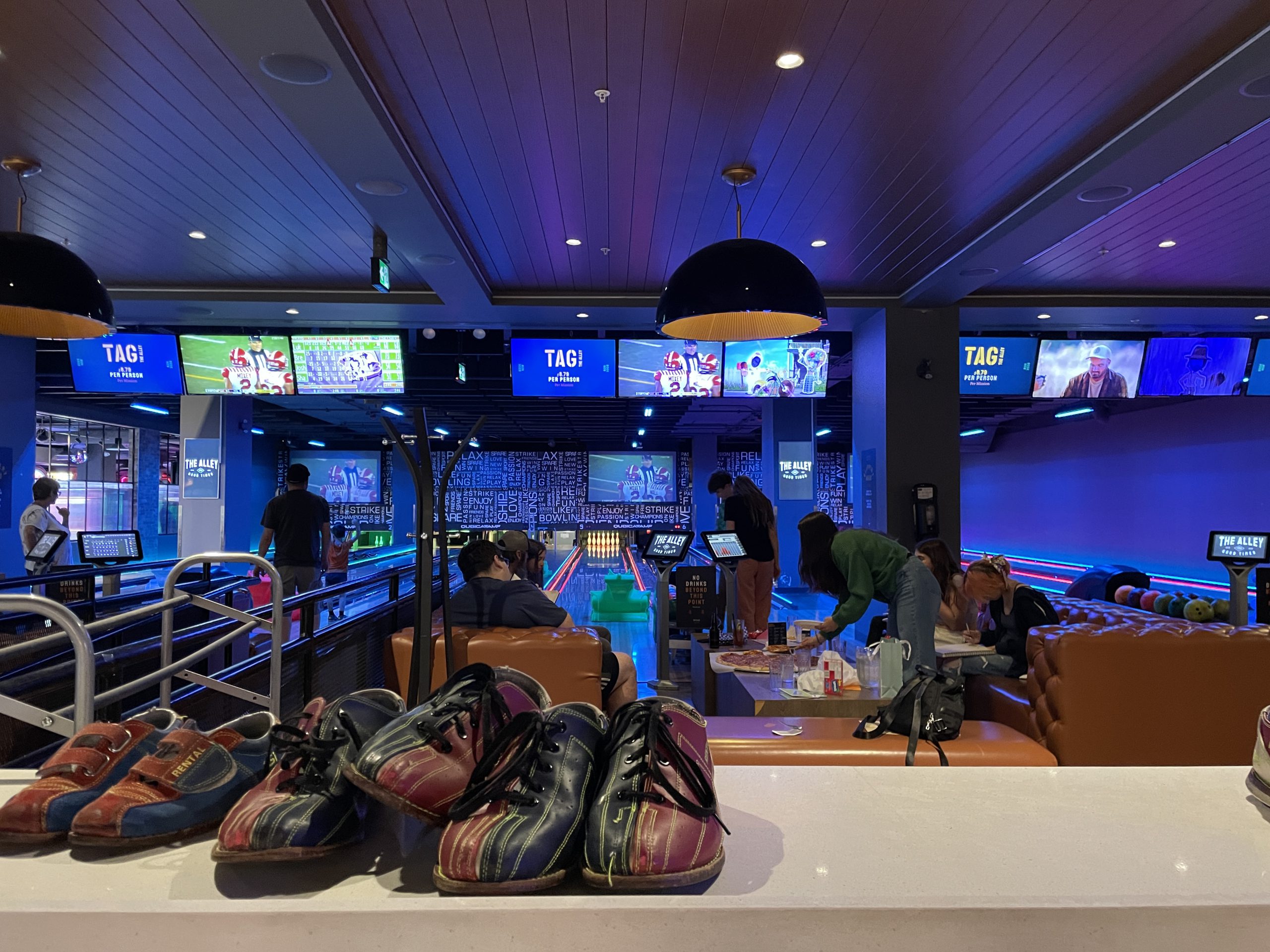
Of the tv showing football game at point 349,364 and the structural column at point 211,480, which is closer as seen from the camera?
the tv showing football game at point 349,364

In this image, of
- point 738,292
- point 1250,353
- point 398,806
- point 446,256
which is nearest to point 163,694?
point 398,806

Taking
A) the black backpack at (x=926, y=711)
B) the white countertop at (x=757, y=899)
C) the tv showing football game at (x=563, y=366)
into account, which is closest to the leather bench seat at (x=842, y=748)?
the black backpack at (x=926, y=711)

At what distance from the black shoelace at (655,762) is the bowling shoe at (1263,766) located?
24.0 inches

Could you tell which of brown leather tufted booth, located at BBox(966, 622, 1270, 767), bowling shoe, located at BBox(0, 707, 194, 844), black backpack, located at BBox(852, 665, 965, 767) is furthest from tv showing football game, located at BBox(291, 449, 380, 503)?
bowling shoe, located at BBox(0, 707, 194, 844)

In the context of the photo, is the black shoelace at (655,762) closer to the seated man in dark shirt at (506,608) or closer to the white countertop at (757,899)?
the white countertop at (757,899)

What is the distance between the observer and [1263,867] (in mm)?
771

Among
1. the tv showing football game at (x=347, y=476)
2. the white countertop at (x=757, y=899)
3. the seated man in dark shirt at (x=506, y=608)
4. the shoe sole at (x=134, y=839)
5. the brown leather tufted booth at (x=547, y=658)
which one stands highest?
the tv showing football game at (x=347, y=476)

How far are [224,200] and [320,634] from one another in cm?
255

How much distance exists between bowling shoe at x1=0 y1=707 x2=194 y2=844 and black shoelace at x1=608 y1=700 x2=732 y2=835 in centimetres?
48

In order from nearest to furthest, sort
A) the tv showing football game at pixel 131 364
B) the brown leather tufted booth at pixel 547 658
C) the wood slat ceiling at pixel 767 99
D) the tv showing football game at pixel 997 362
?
the wood slat ceiling at pixel 767 99 → the brown leather tufted booth at pixel 547 658 → the tv showing football game at pixel 131 364 → the tv showing football game at pixel 997 362

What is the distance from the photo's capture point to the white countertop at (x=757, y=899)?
0.67m

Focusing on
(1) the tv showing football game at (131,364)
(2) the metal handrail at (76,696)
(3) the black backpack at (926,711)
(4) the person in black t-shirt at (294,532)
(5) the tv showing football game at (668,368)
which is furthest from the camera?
(5) the tv showing football game at (668,368)

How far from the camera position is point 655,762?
79 centimetres

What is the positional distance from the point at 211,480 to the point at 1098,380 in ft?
32.4
